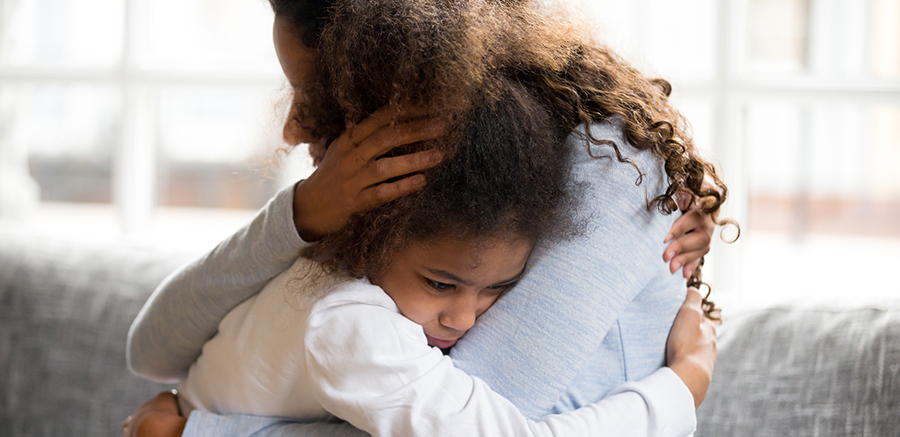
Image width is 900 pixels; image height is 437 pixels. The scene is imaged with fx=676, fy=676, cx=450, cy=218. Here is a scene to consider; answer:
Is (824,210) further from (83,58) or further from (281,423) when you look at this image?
(83,58)

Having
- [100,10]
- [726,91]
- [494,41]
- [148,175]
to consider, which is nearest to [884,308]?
[726,91]

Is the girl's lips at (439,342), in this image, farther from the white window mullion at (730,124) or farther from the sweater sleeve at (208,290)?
the white window mullion at (730,124)

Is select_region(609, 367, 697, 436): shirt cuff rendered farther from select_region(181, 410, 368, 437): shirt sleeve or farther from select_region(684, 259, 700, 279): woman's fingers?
select_region(181, 410, 368, 437): shirt sleeve

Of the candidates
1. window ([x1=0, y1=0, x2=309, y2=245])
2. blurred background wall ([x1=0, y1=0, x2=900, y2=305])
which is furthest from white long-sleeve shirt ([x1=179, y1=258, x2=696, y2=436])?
window ([x1=0, y1=0, x2=309, y2=245])

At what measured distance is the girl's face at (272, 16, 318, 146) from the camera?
0.88 metres

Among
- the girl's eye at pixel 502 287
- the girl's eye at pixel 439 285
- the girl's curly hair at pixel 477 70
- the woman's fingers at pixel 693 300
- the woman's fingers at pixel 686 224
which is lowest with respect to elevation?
the woman's fingers at pixel 693 300

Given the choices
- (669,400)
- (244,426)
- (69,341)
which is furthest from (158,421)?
(69,341)

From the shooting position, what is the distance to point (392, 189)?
73 centimetres

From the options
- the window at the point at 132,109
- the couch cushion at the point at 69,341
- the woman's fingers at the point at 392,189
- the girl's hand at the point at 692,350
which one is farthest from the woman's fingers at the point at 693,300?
the window at the point at 132,109

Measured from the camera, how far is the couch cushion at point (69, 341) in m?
1.57

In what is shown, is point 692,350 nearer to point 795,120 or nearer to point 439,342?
point 439,342

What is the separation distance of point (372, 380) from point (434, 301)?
13 cm

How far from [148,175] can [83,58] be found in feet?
1.80

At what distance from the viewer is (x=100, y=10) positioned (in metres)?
2.54
